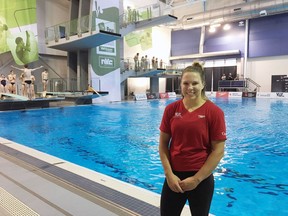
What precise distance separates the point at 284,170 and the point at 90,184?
3281 millimetres

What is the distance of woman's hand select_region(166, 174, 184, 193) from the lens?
1.53 metres

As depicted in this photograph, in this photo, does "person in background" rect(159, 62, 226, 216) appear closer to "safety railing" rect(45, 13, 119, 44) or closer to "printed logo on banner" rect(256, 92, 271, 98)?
"safety railing" rect(45, 13, 119, 44)

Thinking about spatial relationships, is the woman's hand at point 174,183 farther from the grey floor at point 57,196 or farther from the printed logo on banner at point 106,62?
the printed logo on banner at point 106,62

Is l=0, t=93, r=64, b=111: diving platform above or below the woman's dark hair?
below

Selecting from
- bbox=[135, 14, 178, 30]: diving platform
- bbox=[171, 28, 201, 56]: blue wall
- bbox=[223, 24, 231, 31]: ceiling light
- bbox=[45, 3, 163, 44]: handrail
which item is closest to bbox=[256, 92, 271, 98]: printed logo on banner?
bbox=[223, 24, 231, 31]: ceiling light

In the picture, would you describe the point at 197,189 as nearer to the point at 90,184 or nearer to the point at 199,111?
the point at 199,111

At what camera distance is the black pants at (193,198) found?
5.17 feet

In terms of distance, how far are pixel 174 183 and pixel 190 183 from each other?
10 cm

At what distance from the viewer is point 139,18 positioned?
19328mm

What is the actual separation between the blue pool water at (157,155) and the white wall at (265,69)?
60.0 feet

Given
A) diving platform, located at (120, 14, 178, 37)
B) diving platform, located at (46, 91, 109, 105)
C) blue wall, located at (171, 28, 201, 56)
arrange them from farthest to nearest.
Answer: blue wall, located at (171, 28, 201, 56), diving platform, located at (120, 14, 178, 37), diving platform, located at (46, 91, 109, 105)

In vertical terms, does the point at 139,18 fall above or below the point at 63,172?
above

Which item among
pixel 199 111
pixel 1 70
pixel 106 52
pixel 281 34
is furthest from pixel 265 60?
pixel 199 111

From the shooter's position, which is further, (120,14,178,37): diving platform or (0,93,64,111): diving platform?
(120,14,178,37): diving platform
